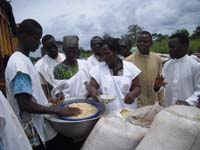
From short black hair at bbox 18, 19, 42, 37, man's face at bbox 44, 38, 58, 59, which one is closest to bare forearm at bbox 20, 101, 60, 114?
short black hair at bbox 18, 19, 42, 37

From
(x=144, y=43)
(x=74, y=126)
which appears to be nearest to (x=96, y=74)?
(x=74, y=126)

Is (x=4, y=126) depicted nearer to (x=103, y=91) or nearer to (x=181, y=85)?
(x=103, y=91)

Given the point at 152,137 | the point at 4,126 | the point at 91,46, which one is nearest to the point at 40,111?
the point at 4,126

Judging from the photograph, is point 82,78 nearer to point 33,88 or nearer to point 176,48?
point 33,88

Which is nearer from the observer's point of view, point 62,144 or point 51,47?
point 62,144

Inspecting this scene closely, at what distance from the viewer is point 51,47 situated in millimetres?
4078

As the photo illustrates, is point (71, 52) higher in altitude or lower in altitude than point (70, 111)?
higher

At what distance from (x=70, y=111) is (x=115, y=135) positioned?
1.56 ft

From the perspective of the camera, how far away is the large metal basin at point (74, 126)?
2.22 metres

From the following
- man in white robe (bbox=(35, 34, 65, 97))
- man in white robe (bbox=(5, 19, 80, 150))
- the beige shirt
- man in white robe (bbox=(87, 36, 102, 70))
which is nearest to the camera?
man in white robe (bbox=(5, 19, 80, 150))

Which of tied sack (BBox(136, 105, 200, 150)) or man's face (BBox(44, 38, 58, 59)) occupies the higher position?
man's face (BBox(44, 38, 58, 59))

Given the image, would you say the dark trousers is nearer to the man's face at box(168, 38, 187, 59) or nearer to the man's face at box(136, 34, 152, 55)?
the man's face at box(168, 38, 187, 59)

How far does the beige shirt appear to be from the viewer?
382cm

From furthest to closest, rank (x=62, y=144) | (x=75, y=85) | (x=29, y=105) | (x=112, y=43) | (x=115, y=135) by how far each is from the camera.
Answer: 1. (x=75, y=85)
2. (x=112, y=43)
3. (x=62, y=144)
4. (x=29, y=105)
5. (x=115, y=135)
